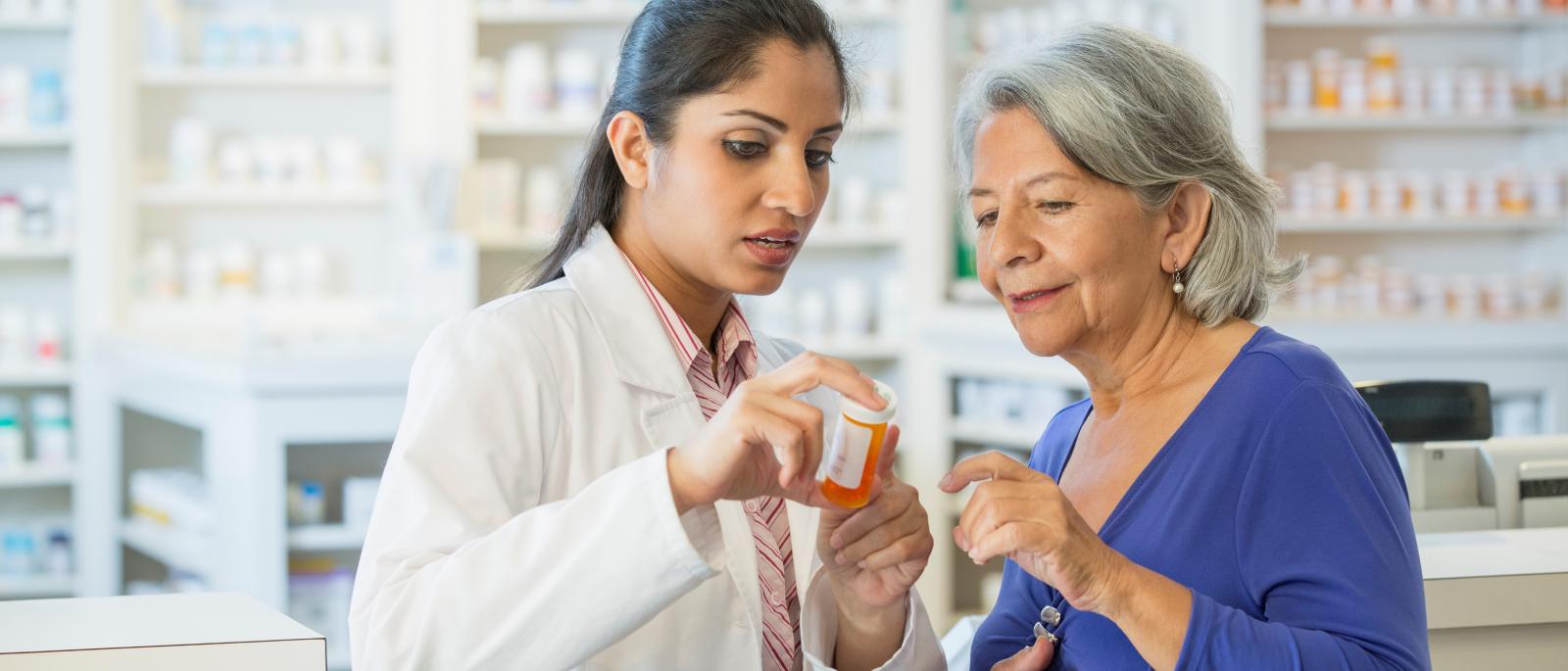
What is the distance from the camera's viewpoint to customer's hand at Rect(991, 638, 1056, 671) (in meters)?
1.52

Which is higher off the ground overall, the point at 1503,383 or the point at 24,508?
the point at 1503,383

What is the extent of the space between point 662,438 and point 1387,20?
4774 mm

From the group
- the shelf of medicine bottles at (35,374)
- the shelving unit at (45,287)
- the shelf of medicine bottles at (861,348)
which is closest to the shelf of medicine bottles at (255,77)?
the shelving unit at (45,287)

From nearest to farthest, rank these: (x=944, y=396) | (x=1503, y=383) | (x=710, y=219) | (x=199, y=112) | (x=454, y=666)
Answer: (x=454, y=666), (x=710, y=219), (x=1503, y=383), (x=944, y=396), (x=199, y=112)

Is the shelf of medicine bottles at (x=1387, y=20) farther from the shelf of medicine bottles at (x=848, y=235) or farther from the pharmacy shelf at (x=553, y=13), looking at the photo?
the pharmacy shelf at (x=553, y=13)

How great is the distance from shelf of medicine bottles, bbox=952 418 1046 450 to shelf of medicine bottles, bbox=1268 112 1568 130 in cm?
160

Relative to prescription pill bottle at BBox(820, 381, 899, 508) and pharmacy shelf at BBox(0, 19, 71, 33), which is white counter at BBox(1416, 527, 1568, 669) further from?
pharmacy shelf at BBox(0, 19, 71, 33)

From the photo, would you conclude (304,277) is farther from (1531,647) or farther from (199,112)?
(1531,647)

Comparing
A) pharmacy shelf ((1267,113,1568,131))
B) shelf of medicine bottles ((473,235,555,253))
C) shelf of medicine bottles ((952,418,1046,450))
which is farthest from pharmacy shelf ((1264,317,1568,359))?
shelf of medicine bottles ((473,235,555,253))

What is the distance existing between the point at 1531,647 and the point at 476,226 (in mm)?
4289

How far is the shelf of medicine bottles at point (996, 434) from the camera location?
476cm

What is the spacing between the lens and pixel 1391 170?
18.4 ft

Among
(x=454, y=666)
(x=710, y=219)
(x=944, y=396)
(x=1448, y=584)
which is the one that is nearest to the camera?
(x=454, y=666)

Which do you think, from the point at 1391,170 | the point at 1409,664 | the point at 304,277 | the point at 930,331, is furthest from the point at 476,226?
the point at 1409,664
